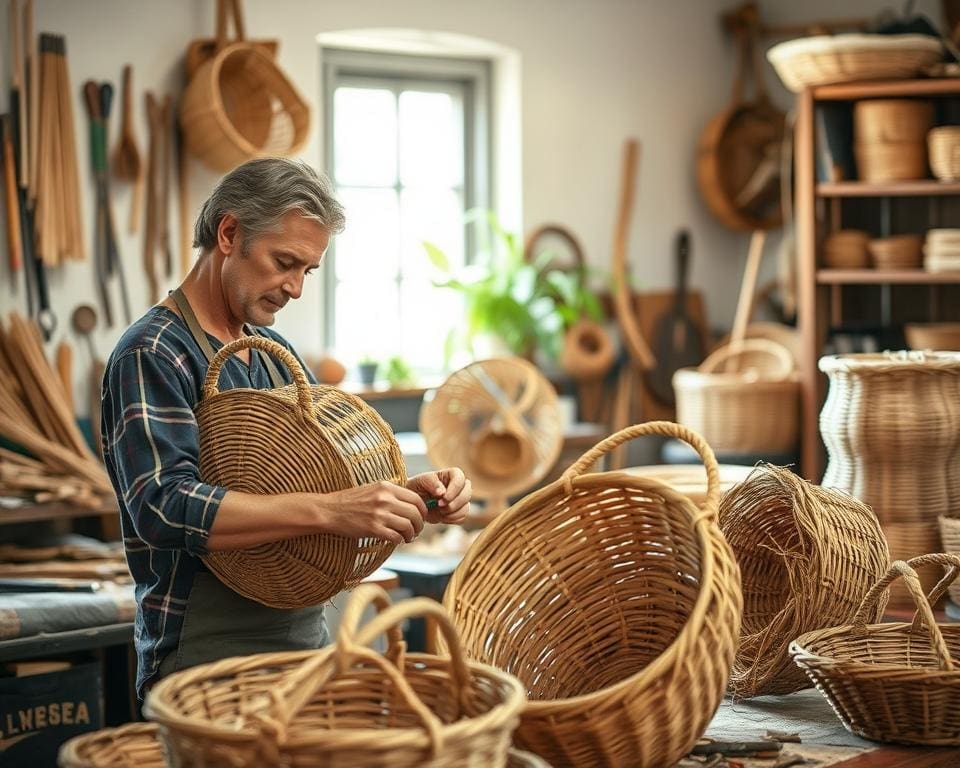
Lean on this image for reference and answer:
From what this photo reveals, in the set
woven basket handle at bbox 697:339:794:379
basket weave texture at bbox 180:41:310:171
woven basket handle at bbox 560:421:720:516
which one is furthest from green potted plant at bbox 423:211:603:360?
woven basket handle at bbox 560:421:720:516

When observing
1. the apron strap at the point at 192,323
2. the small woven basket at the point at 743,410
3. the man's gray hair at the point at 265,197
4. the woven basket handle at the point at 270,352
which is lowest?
the small woven basket at the point at 743,410

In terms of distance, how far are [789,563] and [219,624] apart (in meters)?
1.01

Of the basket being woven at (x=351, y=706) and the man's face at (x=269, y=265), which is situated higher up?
the man's face at (x=269, y=265)

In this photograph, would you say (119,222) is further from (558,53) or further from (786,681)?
(786,681)

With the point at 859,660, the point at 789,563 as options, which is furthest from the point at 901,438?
the point at 859,660

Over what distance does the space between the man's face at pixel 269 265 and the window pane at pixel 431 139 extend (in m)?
4.01

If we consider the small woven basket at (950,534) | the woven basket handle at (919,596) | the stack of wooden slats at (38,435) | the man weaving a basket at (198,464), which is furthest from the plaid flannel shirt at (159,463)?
the stack of wooden slats at (38,435)

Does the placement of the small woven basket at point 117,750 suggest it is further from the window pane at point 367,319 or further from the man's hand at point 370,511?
the window pane at point 367,319

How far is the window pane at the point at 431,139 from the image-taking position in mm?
6305

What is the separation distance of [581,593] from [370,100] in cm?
424

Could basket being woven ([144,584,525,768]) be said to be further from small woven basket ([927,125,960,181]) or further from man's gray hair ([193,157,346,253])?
small woven basket ([927,125,960,181])

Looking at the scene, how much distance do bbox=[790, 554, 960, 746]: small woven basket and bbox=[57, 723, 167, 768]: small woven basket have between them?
989mm

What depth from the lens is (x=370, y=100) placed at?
6168mm

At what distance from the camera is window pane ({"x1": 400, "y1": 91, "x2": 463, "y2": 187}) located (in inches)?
248
